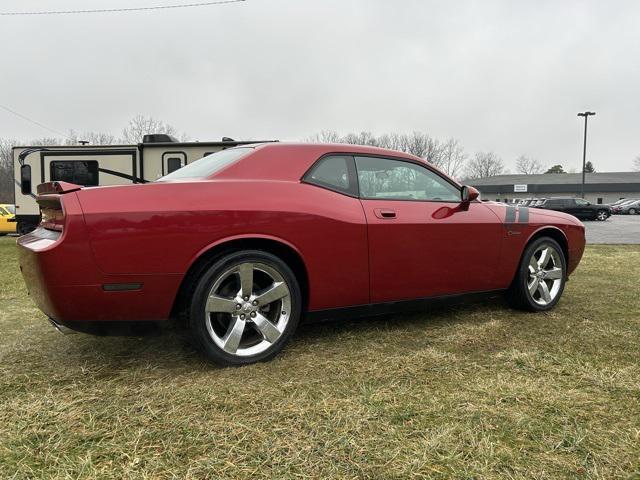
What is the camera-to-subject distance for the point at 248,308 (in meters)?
2.75

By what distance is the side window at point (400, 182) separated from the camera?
3.27 m

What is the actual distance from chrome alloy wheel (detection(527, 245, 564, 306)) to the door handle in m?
1.63

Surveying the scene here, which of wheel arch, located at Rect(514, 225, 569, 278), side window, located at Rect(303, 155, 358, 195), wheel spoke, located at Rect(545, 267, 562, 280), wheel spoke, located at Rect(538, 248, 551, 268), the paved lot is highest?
side window, located at Rect(303, 155, 358, 195)

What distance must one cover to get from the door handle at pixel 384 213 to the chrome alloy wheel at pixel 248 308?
0.83 m

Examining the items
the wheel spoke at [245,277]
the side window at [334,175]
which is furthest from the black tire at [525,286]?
the wheel spoke at [245,277]

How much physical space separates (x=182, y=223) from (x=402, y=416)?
1.55 m

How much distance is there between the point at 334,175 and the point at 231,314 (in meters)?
1.18

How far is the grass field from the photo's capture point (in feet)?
5.85

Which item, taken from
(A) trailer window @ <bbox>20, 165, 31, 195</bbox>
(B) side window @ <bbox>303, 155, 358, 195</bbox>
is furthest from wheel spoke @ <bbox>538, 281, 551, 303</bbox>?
(A) trailer window @ <bbox>20, 165, 31, 195</bbox>

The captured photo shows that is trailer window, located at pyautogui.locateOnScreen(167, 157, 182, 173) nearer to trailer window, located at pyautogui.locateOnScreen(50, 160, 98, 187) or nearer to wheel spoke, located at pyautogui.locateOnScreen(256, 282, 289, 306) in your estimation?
trailer window, located at pyautogui.locateOnScreen(50, 160, 98, 187)

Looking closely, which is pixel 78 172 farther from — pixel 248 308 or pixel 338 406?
pixel 338 406

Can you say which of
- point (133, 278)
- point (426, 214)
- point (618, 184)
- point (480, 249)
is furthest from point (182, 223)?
point (618, 184)

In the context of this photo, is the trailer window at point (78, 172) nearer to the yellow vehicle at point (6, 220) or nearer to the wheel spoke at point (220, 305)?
the yellow vehicle at point (6, 220)

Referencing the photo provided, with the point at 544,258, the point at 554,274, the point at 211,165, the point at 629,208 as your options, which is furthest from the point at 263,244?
the point at 629,208
